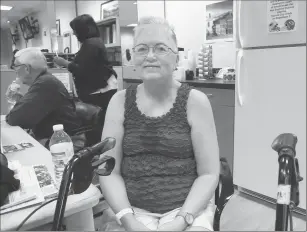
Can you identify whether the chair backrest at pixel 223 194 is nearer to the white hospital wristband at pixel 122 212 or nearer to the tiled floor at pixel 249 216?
the white hospital wristband at pixel 122 212

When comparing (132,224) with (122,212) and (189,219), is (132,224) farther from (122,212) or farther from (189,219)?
(189,219)

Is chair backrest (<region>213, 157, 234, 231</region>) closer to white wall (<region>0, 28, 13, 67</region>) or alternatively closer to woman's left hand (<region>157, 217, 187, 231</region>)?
woman's left hand (<region>157, 217, 187, 231</region>)

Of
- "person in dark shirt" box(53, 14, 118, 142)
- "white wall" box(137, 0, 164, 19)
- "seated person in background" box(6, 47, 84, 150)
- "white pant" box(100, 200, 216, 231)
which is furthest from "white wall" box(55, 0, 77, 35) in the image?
"white pant" box(100, 200, 216, 231)

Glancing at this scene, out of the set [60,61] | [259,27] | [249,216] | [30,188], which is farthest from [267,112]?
[60,61]

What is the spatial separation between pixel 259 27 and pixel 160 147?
1466 mm

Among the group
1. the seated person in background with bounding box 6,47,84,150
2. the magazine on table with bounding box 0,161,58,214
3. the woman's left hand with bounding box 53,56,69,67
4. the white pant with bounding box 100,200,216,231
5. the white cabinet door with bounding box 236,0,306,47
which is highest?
the white cabinet door with bounding box 236,0,306,47

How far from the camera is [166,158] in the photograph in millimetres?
1166

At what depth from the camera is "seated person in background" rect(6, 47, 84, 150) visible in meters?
2.02

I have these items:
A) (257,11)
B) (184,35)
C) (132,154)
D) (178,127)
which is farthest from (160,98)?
(184,35)

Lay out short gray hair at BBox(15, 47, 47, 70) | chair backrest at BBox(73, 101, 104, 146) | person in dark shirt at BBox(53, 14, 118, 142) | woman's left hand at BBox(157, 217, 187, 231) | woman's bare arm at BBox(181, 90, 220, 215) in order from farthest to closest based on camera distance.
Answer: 1. person in dark shirt at BBox(53, 14, 118, 142)
2. chair backrest at BBox(73, 101, 104, 146)
3. short gray hair at BBox(15, 47, 47, 70)
4. woman's bare arm at BBox(181, 90, 220, 215)
5. woman's left hand at BBox(157, 217, 187, 231)

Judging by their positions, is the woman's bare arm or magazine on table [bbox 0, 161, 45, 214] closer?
magazine on table [bbox 0, 161, 45, 214]

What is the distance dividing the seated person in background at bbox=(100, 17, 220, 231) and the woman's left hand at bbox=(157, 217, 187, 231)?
0.08 metres

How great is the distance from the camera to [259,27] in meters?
2.17

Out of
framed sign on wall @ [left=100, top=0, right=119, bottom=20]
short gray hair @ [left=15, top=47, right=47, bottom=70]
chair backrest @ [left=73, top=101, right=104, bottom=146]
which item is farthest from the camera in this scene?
framed sign on wall @ [left=100, top=0, right=119, bottom=20]
